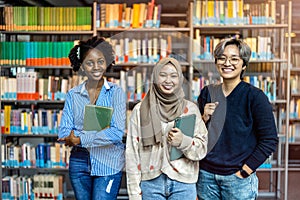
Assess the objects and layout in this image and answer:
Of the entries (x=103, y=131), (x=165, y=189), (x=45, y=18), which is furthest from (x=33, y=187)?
(x=165, y=189)

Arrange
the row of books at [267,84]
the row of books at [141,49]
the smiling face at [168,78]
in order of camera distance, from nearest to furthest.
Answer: the smiling face at [168,78] < the row of books at [141,49] < the row of books at [267,84]

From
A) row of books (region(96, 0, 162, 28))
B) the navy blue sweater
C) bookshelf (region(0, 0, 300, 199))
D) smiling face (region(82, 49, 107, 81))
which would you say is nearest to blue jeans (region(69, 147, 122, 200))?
smiling face (region(82, 49, 107, 81))

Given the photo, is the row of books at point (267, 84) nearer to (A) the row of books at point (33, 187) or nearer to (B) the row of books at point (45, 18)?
(B) the row of books at point (45, 18)

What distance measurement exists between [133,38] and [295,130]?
258 cm

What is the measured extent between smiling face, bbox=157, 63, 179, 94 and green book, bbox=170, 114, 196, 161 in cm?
15

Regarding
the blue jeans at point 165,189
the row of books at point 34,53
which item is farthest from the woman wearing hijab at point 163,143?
the row of books at point 34,53

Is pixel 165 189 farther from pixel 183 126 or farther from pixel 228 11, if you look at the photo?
pixel 228 11

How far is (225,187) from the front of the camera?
2.03 metres

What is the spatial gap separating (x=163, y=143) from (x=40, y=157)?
2.61 metres

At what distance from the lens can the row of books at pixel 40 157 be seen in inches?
167

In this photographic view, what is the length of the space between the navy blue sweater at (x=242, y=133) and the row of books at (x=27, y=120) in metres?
2.51

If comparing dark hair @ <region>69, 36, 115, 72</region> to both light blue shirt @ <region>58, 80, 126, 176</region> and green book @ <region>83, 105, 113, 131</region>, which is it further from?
green book @ <region>83, 105, 113, 131</region>

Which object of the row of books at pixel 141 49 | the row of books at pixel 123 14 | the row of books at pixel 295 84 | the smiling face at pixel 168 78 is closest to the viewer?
the smiling face at pixel 168 78

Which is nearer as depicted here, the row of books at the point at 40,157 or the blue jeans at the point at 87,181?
the blue jeans at the point at 87,181
